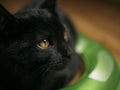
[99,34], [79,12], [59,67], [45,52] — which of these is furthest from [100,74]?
[79,12]


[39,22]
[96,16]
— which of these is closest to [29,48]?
[39,22]

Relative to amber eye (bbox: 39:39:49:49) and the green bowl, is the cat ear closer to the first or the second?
amber eye (bbox: 39:39:49:49)

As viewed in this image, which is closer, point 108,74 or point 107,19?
point 108,74

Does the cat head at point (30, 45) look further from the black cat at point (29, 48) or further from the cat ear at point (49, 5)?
the cat ear at point (49, 5)

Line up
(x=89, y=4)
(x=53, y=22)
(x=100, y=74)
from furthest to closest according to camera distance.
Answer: (x=89, y=4) < (x=100, y=74) < (x=53, y=22)

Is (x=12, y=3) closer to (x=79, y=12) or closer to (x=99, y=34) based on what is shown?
(x=79, y=12)

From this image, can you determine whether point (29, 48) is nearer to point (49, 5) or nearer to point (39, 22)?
point (39, 22)

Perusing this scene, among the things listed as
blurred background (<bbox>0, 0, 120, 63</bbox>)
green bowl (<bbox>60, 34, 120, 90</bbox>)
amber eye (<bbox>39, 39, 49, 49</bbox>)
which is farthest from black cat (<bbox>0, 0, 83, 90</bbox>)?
blurred background (<bbox>0, 0, 120, 63</bbox>)
